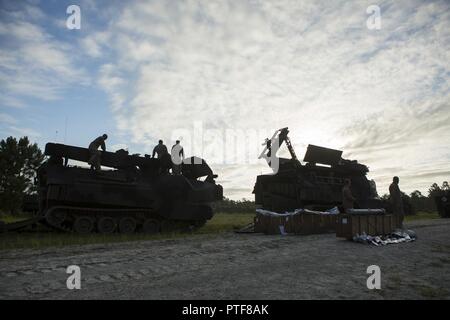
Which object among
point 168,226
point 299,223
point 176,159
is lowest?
point 168,226

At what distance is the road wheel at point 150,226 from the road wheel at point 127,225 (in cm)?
44

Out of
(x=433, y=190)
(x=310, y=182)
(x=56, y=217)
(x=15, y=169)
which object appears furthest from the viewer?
(x=433, y=190)

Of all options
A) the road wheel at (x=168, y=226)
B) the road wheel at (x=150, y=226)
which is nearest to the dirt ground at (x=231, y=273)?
the road wheel at (x=150, y=226)

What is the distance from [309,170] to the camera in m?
17.4

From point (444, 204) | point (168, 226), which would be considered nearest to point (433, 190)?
point (444, 204)

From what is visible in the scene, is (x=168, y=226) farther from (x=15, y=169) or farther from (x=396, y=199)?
(x=15, y=169)

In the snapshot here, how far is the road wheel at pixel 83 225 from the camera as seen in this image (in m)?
13.5

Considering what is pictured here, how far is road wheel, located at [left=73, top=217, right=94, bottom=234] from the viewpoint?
530 inches

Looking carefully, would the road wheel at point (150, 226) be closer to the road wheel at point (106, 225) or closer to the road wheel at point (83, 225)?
the road wheel at point (106, 225)

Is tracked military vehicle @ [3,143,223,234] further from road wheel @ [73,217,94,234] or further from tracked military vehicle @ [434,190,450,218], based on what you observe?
tracked military vehicle @ [434,190,450,218]

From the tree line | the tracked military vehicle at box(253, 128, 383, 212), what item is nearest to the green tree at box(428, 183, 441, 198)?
the tree line

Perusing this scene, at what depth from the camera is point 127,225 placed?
14.5m

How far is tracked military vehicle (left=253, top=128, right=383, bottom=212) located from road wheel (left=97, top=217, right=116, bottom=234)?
7.26 metres

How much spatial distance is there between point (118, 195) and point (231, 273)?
9.80 m
